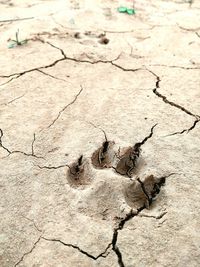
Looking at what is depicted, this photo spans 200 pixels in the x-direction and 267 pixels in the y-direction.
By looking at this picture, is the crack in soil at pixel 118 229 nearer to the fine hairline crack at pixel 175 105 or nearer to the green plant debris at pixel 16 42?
the fine hairline crack at pixel 175 105

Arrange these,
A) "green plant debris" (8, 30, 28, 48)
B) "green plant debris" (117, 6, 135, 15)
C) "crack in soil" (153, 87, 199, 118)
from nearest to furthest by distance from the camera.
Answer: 1. "crack in soil" (153, 87, 199, 118)
2. "green plant debris" (8, 30, 28, 48)
3. "green plant debris" (117, 6, 135, 15)

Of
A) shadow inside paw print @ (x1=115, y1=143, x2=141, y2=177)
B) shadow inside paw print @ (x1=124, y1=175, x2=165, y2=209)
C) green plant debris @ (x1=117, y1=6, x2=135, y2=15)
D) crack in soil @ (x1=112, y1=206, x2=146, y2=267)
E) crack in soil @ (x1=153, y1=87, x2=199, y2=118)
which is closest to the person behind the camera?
crack in soil @ (x1=112, y1=206, x2=146, y2=267)

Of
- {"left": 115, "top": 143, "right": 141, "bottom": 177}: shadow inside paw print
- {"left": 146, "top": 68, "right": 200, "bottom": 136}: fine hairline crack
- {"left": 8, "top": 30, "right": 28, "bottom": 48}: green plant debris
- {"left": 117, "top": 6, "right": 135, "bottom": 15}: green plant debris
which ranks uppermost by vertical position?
{"left": 117, "top": 6, "right": 135, "bottom": 15}: green plant debris

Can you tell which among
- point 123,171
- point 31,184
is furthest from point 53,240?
point 123,171

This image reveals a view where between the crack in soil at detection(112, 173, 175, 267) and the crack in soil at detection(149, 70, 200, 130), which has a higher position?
the crack in soil at detection(149, 70, 200, 130)

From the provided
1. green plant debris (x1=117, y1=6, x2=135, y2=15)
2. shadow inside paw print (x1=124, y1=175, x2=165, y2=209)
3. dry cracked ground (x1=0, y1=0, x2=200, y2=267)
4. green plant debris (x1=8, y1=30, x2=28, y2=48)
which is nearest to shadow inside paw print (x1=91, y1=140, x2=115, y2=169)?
dry cracked ground (x1=0, y1=0, x2=200, y2=267)

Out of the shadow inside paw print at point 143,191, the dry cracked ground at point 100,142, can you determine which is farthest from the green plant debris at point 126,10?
the shadow inside paw print at point 143,191

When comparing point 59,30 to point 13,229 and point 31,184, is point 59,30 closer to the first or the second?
point 31,184

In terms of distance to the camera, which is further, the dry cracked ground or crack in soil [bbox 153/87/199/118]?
crack in soil [bbox 153/87/199/118]

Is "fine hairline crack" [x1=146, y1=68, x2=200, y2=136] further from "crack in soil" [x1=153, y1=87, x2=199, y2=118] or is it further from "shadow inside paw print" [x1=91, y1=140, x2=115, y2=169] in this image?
"shadow inside paw print" [x1=91, y1=140, x2=115, y2=169]
